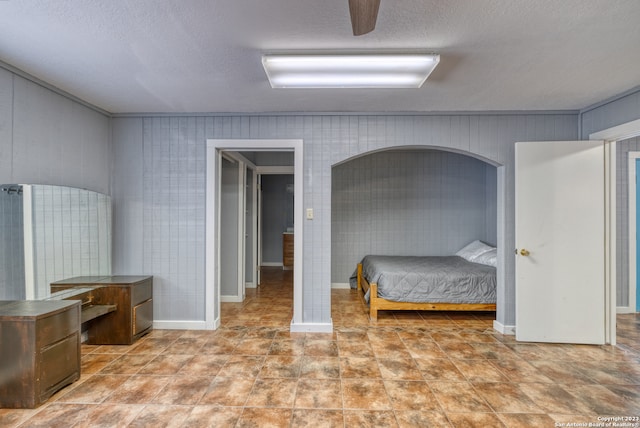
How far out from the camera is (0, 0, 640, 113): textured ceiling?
1.72 m

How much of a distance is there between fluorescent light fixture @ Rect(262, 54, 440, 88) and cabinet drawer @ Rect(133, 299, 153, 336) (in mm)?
2610

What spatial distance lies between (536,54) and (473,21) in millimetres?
732

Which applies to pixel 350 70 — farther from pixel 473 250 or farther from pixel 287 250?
pixel 287 250

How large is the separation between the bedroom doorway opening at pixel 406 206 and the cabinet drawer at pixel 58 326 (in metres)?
3.85

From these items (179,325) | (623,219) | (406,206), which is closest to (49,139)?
(179,325)

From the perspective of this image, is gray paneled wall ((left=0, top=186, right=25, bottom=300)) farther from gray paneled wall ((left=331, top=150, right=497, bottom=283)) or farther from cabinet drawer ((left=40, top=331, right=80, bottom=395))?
gray paneled wall ((left=331, top=150, right=497, bottom=283))

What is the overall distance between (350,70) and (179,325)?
3183 millimetres

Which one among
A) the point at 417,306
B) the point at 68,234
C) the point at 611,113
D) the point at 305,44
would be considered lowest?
the point at 417,306

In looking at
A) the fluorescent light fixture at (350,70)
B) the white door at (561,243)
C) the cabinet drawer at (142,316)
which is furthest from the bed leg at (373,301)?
the cabinet drawer at (142,316)

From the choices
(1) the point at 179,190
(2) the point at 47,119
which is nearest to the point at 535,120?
(1) the point at 179,190

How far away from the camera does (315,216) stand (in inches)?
136

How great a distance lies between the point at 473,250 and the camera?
16.2 ft

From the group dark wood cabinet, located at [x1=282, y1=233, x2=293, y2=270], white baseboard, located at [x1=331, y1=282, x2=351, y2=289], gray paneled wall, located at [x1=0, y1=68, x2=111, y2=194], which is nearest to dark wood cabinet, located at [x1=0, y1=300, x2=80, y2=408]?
gray paneled wall, located at [x1=0, y1=68, x2=111, y2=194]

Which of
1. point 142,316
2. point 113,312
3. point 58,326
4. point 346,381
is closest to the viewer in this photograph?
point 58,326
